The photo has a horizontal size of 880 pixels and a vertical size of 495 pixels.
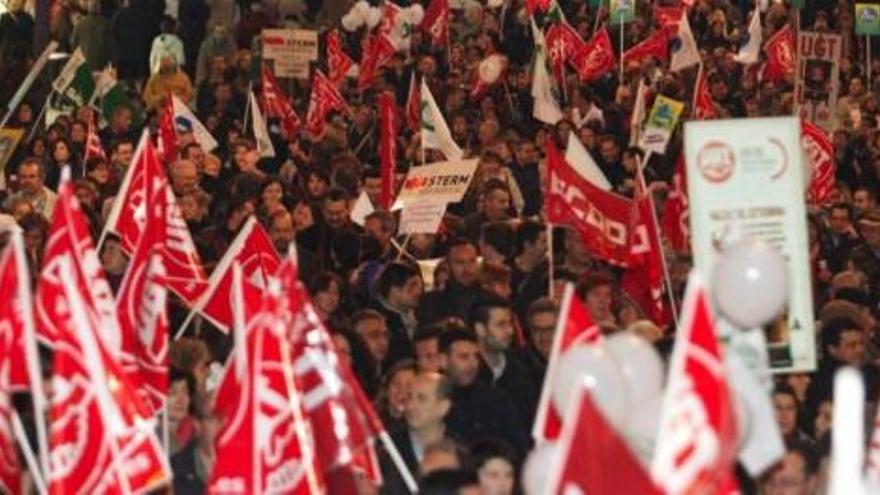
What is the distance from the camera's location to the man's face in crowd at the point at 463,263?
623 inches

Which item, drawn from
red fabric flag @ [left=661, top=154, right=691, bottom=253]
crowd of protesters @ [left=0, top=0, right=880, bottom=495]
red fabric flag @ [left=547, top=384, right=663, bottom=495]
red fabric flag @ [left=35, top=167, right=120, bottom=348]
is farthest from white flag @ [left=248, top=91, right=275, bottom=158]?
red fabric flag @ [left=547, top=384, right=663, bottom=495]

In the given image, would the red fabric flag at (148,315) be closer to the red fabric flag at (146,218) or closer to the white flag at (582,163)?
the red fabric flag at (146,218)

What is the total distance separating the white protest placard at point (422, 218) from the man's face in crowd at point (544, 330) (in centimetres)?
474

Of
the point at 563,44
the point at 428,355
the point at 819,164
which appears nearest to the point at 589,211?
the point at 428,355

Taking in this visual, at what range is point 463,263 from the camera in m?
16.0

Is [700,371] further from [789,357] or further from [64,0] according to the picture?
[64,0]

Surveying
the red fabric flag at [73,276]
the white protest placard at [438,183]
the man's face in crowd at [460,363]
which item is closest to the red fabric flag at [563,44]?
the white protest placard at [438,183]

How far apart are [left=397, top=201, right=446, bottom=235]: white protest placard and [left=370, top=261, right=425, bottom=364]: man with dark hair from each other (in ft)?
10.4

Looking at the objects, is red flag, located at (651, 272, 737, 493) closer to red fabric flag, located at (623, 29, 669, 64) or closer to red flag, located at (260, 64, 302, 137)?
red flag, located at (260, 64, 302, 137)

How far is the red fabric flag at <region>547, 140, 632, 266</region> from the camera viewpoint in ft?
55.4

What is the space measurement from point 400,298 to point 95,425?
5015mm

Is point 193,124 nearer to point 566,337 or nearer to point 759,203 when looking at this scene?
point 759,203

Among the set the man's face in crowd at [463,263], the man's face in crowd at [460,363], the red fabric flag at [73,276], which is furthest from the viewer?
the man's face in crowd at [463,263]

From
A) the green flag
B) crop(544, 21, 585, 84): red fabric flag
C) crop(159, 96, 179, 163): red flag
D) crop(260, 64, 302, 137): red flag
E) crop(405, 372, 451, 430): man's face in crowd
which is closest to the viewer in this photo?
crop(405, 372, 451, 430): man's face in crowd
